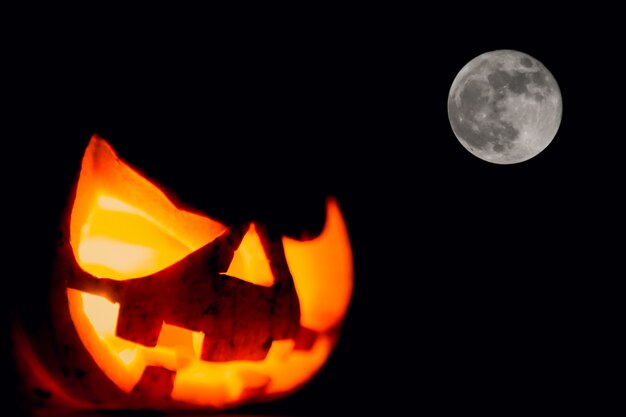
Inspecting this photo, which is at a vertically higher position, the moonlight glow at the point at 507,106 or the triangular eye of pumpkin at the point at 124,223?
the moonlight glow at the point at 507,106

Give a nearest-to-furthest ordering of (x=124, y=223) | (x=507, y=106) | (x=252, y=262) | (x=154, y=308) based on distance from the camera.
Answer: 1. (x=154, y=308)
2. (x=124, y=223)
3. (x=252, y=262)
4. (x=507, y=106)

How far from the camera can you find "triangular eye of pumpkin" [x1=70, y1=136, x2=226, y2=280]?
2.12 meters

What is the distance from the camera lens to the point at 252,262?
2.34 m

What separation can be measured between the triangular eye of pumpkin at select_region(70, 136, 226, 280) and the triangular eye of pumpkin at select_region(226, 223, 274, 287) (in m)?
0.14

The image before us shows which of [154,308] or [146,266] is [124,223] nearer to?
[146,266]

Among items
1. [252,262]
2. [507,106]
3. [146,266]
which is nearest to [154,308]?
[146,266]

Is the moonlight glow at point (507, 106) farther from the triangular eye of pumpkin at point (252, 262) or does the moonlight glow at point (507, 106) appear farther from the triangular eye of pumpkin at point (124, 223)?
the triangular eye of pumpkin at point (124, 223)

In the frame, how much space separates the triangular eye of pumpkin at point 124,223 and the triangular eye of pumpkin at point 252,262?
14 cm

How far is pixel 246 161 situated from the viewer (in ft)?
7.91

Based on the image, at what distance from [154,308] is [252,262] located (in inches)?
16.8

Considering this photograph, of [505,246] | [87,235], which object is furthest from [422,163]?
[87,235]

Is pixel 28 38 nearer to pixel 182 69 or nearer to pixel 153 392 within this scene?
pixel 182 69

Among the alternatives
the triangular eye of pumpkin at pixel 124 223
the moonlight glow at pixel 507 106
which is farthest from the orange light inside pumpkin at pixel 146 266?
the moonlight glow at pixel 507 106

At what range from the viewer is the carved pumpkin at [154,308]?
2.00m
